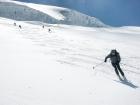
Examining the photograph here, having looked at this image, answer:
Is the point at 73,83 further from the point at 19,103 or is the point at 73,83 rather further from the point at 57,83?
the point at 19,103

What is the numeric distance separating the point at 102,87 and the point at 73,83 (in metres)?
1.11

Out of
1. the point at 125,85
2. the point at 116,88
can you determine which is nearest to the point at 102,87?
the point at 116,88

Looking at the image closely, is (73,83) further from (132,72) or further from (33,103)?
(132,72)

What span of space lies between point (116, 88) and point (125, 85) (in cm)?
96

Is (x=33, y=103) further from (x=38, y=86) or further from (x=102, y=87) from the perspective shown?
(x=102, y=87)

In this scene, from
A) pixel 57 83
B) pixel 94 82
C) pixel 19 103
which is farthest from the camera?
pixel 94 82

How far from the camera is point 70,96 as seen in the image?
27.0 feet

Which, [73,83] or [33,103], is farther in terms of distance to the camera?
[73,83]

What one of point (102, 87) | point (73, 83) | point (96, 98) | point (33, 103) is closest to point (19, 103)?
point (33, 103)

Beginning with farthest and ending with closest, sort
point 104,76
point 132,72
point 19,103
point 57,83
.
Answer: point 132,72 → point 104,76 → point 57,83 → point 19,103

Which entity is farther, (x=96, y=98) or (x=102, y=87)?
(x=102, y=87)

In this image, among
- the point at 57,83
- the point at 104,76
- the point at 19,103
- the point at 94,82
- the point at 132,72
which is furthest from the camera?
the point at 132,72

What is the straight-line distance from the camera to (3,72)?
33.0 feet

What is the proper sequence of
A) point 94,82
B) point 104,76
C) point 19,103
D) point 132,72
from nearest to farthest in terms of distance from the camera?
1. point 19,103
2. point 94,82
3. point 104,76
4. point 132,72
